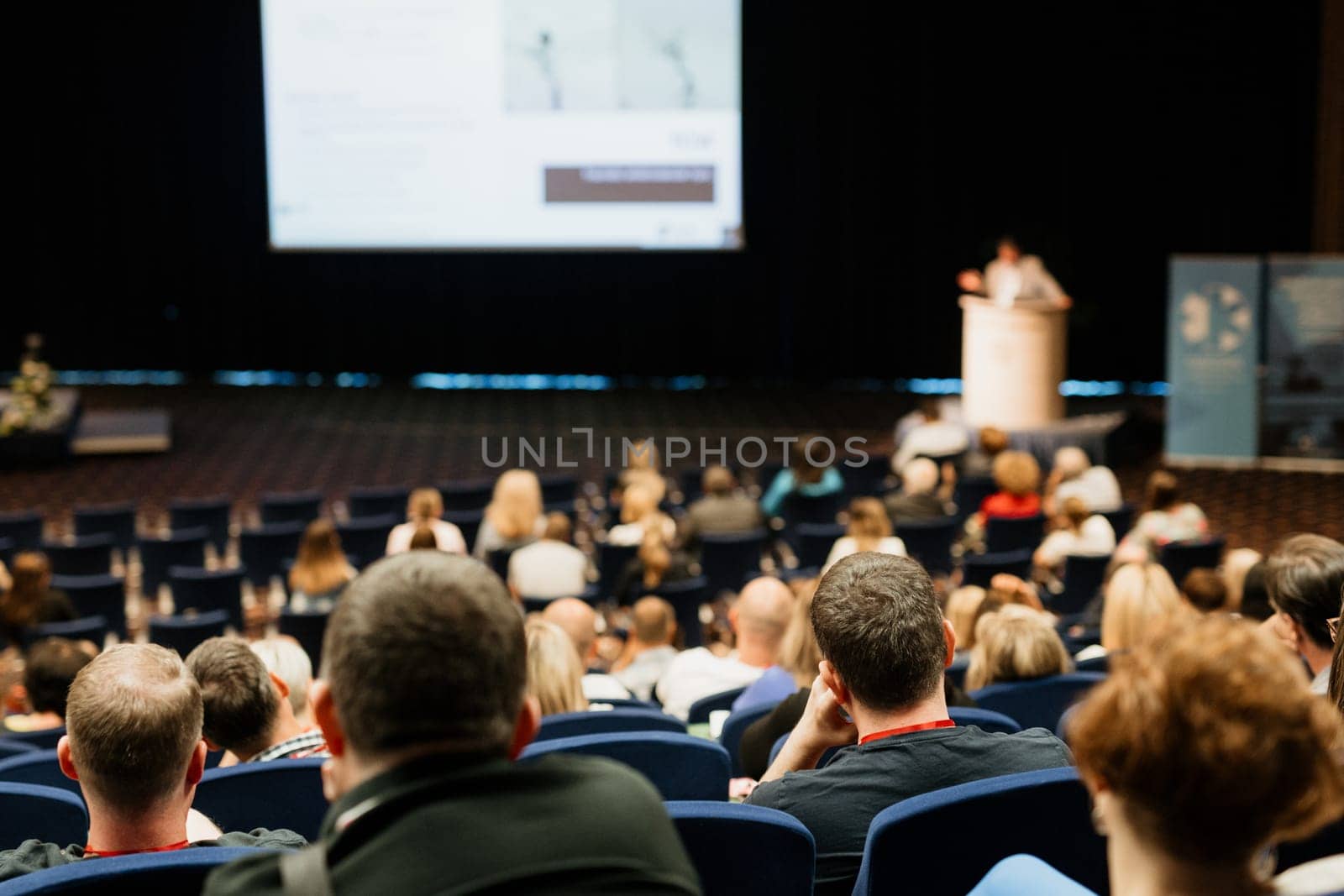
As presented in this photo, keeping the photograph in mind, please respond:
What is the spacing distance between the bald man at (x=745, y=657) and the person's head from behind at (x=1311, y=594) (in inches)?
68.9

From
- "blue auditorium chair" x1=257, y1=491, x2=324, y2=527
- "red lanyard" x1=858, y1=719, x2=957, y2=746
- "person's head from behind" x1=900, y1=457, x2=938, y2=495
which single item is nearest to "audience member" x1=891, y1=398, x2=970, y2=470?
"person's head from behind" x1=900, y1=457, x2=938, y2=495

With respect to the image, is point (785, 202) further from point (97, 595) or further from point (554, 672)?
point (554, 672)

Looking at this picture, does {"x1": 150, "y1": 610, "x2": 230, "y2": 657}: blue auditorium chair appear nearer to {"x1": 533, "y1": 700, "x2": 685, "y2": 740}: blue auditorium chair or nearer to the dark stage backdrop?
{"x1": 533, "y1": 700, "x2": 685, "y2": 740}: blue auditorium chair

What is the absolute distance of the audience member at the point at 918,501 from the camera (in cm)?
827

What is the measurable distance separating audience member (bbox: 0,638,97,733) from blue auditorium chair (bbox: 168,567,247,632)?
2.74 metres

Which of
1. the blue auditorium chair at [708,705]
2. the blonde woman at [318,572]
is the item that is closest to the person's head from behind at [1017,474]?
the blonde woman at [318,572]

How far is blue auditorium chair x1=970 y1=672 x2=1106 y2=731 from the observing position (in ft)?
13.0

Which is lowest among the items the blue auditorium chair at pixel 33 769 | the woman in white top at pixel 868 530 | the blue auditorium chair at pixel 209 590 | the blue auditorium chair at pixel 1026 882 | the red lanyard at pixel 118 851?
the blue auditorium chair at pixel 209 590

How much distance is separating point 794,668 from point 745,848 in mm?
1896

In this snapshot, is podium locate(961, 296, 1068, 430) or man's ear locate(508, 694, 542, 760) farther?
podium locate(961, 296, 1068, 430)

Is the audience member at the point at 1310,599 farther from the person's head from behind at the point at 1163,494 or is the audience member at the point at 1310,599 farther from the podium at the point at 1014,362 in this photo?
the podium at the point at 1014,362

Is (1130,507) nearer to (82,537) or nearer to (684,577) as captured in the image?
(684,577)

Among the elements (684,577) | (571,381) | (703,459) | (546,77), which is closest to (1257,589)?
(684,577)

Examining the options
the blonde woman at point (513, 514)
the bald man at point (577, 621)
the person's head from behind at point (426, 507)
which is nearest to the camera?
the bald man at point (577, 621)
